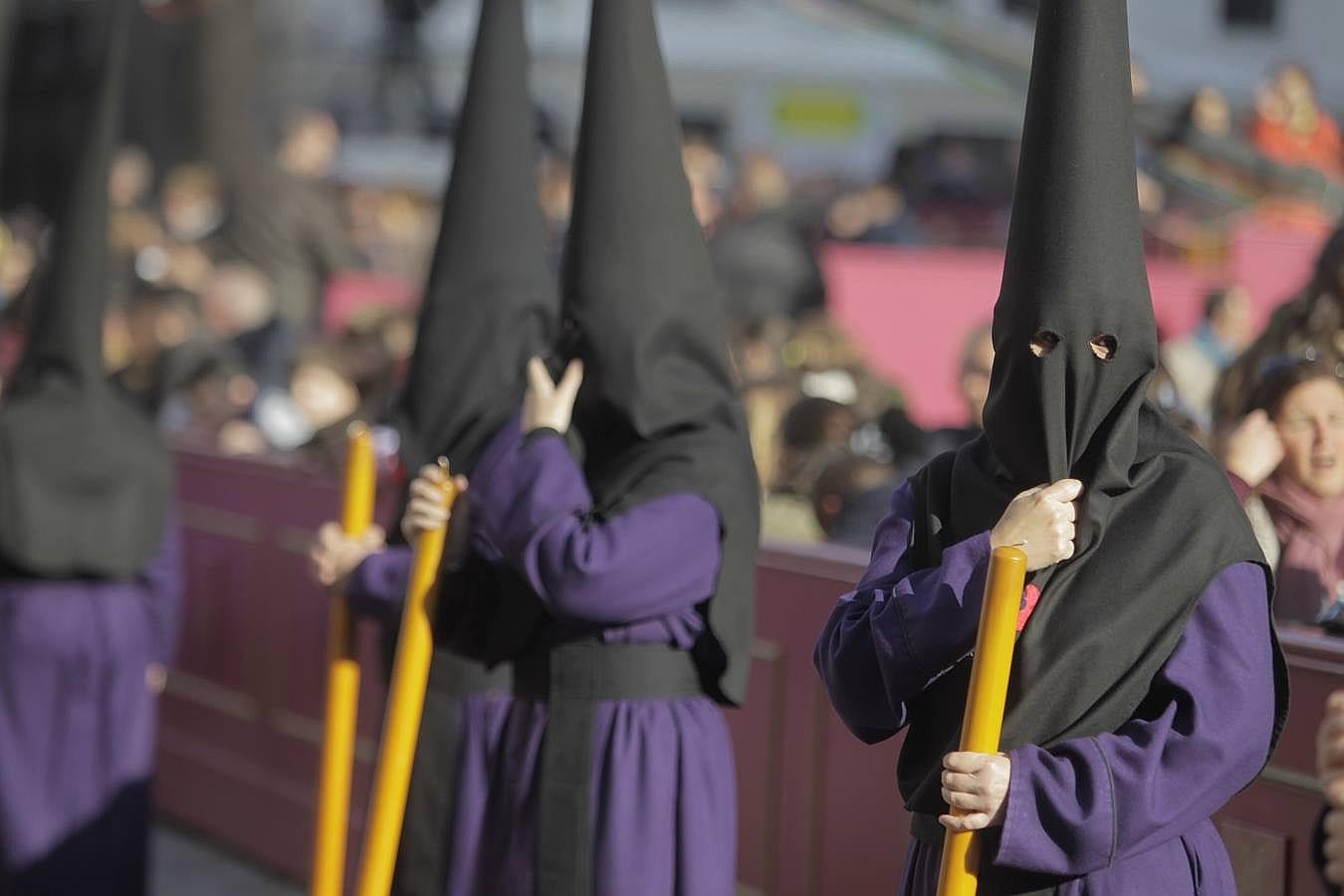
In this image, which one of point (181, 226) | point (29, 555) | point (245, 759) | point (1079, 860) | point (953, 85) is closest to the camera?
point (1079, 860)

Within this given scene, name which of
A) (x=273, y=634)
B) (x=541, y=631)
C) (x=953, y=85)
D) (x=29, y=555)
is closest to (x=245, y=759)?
(x=273, y=634)

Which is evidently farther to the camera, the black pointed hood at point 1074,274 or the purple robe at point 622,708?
the purple robe at point 622,708

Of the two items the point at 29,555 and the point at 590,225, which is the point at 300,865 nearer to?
the point at 29,555

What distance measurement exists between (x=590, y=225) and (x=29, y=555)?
290 cm

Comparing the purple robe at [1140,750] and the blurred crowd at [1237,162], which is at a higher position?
the blurred crowd at [1237,162]

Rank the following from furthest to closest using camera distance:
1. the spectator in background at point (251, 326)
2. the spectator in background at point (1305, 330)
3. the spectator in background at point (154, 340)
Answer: the spectator in background at point (251, 326), the spectator in background at point (154, 340), the spectator in background at point (1305, 330)

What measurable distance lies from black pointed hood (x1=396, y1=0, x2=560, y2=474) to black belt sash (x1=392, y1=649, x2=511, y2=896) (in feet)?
1.98

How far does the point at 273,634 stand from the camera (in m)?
8.43

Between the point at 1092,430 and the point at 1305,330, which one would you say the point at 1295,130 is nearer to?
the point at 1305,330

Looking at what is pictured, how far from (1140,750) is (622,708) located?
1.72 metres

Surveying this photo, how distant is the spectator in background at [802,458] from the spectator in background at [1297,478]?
1.96 m

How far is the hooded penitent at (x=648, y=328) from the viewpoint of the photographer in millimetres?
4684

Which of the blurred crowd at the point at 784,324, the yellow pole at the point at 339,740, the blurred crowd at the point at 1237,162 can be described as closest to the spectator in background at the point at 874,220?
the blurred crowd at the point at 784,324

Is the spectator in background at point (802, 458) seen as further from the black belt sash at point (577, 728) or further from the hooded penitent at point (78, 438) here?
the hooded penitent at point (78, 438)
